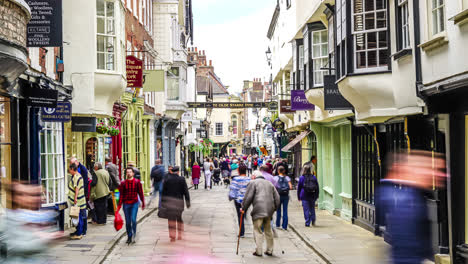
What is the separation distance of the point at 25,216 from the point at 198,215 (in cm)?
1423

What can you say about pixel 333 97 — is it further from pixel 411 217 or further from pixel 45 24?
pixel 411 217

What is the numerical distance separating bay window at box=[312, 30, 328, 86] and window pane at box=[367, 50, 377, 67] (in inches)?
263

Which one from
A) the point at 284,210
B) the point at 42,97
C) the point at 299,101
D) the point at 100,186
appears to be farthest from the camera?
the point at 299,101

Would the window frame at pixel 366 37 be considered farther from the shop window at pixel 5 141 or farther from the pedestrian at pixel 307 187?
the shop window at pixel 5 141

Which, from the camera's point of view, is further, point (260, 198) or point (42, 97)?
point (42, 97)

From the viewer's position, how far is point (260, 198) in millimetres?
13227

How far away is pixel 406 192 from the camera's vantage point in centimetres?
732

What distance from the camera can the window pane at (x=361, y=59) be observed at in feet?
48.5

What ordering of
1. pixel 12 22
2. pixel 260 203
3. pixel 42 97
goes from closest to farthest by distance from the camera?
pixel 12 22, pixel 260 203, pixel 42 97

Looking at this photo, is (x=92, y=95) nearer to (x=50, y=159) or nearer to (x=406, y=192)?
(x=50, y=159)

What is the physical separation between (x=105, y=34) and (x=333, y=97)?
23.2 ft

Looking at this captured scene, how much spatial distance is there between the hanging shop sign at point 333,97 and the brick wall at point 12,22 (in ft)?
29.5

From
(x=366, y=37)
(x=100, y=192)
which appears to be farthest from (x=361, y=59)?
(x=100, y=192)

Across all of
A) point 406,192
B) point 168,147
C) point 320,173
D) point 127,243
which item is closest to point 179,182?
point 127,243
